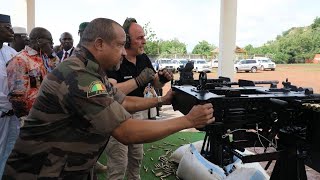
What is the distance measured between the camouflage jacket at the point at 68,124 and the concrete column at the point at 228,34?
601 cm

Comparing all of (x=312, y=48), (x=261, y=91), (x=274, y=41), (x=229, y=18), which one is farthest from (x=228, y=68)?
(x=274, y=41)

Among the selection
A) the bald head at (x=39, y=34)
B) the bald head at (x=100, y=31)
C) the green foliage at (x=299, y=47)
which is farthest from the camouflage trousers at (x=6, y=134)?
the green foliage at (x=299, y=47)

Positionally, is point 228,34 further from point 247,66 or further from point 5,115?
point 247,66

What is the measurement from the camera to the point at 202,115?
1.52m

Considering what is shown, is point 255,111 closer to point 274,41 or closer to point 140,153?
point 140,153

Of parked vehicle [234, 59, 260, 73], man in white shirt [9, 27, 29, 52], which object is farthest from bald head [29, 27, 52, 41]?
parked vehicle [234, 59, 260, 73]

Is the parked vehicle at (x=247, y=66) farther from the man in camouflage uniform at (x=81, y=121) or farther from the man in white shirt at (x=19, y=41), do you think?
the man in camouflage uniform at (x=81, y=121)

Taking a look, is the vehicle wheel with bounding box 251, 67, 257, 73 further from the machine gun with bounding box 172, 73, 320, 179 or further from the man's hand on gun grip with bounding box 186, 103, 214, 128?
the man's hand on gun grip with bounding box 186, 103, 214, 128

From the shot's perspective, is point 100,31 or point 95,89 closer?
point 95,89

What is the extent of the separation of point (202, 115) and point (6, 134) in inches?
94.0

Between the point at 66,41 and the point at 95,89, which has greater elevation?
the point at 66,41

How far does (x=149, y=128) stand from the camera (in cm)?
157

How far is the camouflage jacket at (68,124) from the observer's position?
4.79 feet

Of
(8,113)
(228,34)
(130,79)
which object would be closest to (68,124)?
(130,79)
